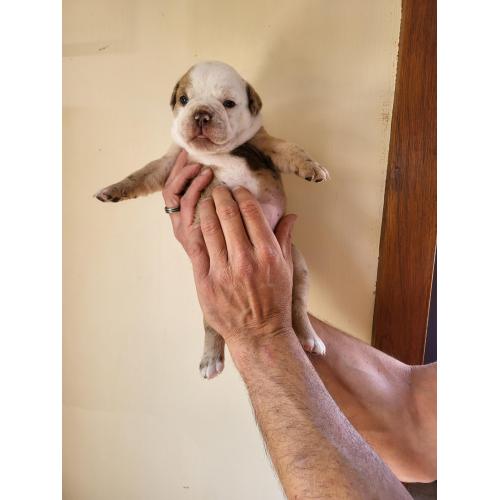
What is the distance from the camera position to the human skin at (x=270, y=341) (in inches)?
28.3

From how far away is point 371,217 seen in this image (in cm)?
120

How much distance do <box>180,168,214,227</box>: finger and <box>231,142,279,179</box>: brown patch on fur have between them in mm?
100

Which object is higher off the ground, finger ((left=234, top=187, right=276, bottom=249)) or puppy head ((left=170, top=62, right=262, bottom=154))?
puppy head ((left=170, top=62, right=262, bottom=154))

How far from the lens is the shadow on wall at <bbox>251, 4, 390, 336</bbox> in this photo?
1151 millimetres

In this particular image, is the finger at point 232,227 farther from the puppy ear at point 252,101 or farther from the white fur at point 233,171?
the puppy ear at point 252,101

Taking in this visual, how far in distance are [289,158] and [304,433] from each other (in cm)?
63

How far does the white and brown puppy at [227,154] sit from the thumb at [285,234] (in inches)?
1.0

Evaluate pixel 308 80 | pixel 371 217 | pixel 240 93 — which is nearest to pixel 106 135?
pixel 240 93

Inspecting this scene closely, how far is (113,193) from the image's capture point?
3.28 feet

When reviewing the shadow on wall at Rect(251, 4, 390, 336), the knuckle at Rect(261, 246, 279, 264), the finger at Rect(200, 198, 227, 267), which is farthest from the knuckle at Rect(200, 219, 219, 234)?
the shadow on wall at Rect(251, 4, 390, 336)

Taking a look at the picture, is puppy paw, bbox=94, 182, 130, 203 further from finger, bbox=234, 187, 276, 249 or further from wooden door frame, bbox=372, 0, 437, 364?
wooden door frame, bbox=372, 0, 437, 364
